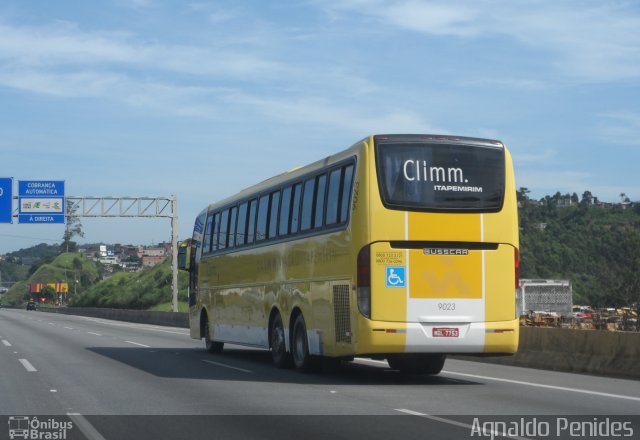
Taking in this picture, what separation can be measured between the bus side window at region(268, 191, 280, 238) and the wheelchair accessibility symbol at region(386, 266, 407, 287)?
15.3ft

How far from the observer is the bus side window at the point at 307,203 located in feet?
60.6

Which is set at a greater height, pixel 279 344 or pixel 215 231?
pixel 215 231

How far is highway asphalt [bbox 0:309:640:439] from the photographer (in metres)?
11.3

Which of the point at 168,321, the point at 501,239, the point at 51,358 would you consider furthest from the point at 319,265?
the point at 168,321

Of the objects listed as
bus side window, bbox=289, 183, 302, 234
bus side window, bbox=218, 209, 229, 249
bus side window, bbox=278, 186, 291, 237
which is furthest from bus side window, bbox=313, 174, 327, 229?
bus side window, bbox=218, 209, 229, 249

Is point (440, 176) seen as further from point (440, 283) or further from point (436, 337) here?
point (436, 337)

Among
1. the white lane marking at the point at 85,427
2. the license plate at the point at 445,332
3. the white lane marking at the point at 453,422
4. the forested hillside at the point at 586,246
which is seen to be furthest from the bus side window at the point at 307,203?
the forested hillside at the point at 586,246

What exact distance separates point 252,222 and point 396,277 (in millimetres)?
6630

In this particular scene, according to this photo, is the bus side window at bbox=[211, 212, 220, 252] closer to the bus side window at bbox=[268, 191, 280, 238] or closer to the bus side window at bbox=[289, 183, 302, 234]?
the bus side window at bbox=[268, 191, 280, 238]

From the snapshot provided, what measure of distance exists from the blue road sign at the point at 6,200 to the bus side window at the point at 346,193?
4001cm

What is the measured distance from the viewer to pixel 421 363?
18984mm

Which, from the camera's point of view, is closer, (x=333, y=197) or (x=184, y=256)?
(x=333, y=197)

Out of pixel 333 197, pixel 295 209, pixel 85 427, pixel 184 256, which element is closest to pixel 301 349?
pixel 295 209

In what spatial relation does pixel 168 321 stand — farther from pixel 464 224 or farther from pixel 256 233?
pixel 464 224
